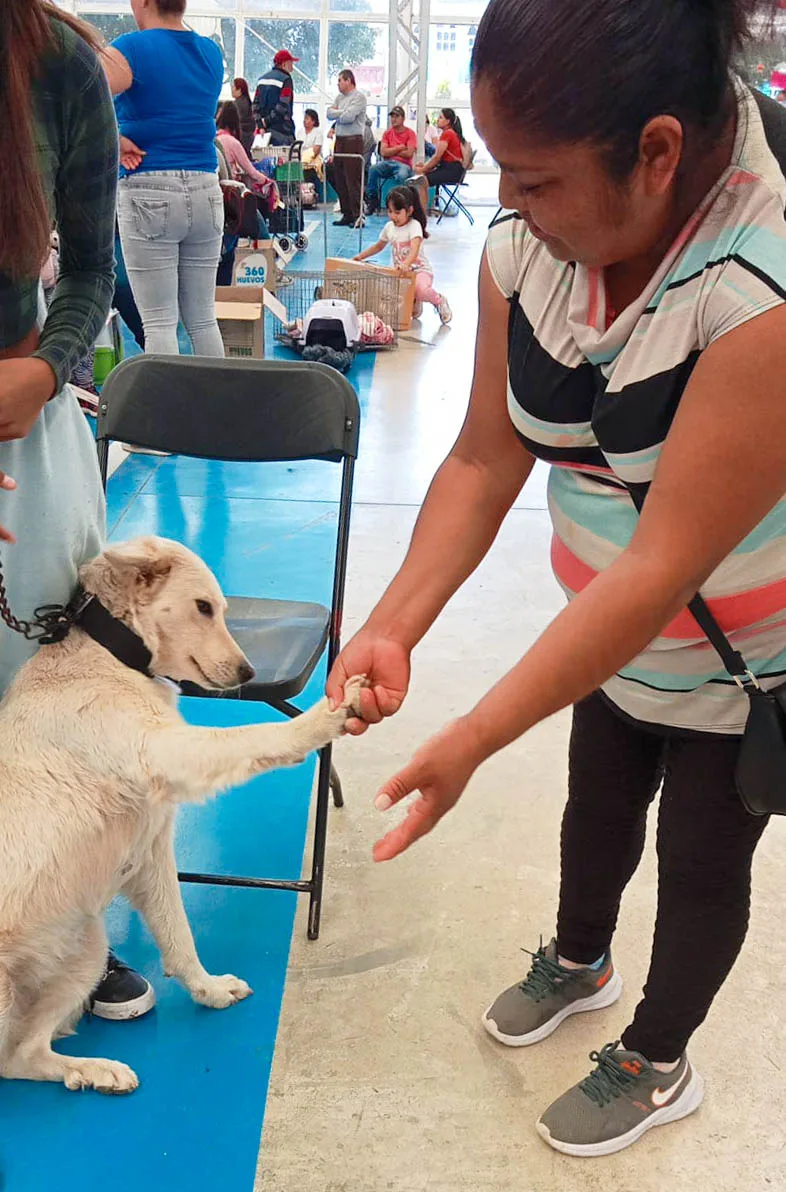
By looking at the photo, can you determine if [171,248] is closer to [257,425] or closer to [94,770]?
[257,425]

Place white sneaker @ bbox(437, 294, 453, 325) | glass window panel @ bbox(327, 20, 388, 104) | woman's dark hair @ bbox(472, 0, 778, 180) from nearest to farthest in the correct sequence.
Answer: woman's dark hair @ bbox(472, 0, 778, 180) < white sneaker @ bbox(437, 294, 453, 325) < glass window panel @ bbox(327, 20, 388, 104)

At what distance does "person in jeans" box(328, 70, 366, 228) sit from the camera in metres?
12.7

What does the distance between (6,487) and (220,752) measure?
0.53 meters

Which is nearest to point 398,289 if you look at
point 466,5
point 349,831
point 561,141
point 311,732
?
point 349,831

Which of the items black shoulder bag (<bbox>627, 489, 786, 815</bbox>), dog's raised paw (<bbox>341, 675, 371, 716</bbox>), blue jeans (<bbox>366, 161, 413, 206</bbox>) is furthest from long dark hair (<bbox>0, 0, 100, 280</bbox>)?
blue jeans (<bbox>366, 161, 413, 206</bbox>)

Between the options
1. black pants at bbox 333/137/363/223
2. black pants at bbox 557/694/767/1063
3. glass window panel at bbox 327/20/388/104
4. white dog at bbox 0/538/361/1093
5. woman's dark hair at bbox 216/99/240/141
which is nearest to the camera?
black pants at bbox 557/694/767/1063

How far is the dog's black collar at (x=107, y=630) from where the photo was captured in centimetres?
169

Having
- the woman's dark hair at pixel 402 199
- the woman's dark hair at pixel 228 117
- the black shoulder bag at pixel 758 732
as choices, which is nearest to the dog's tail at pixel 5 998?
the black shoulder bag at pixel 758 732

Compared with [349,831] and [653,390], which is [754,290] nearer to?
[653,390]

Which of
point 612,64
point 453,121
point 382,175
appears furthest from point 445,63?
point 612,64

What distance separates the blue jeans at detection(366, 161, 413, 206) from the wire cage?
6900 millimetres

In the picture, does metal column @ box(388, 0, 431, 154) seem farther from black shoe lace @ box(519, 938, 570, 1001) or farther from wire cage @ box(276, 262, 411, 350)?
black shoe lace @ box(519, 938, 570, 1001)

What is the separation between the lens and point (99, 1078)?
175cm

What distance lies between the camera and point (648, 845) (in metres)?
2.45
